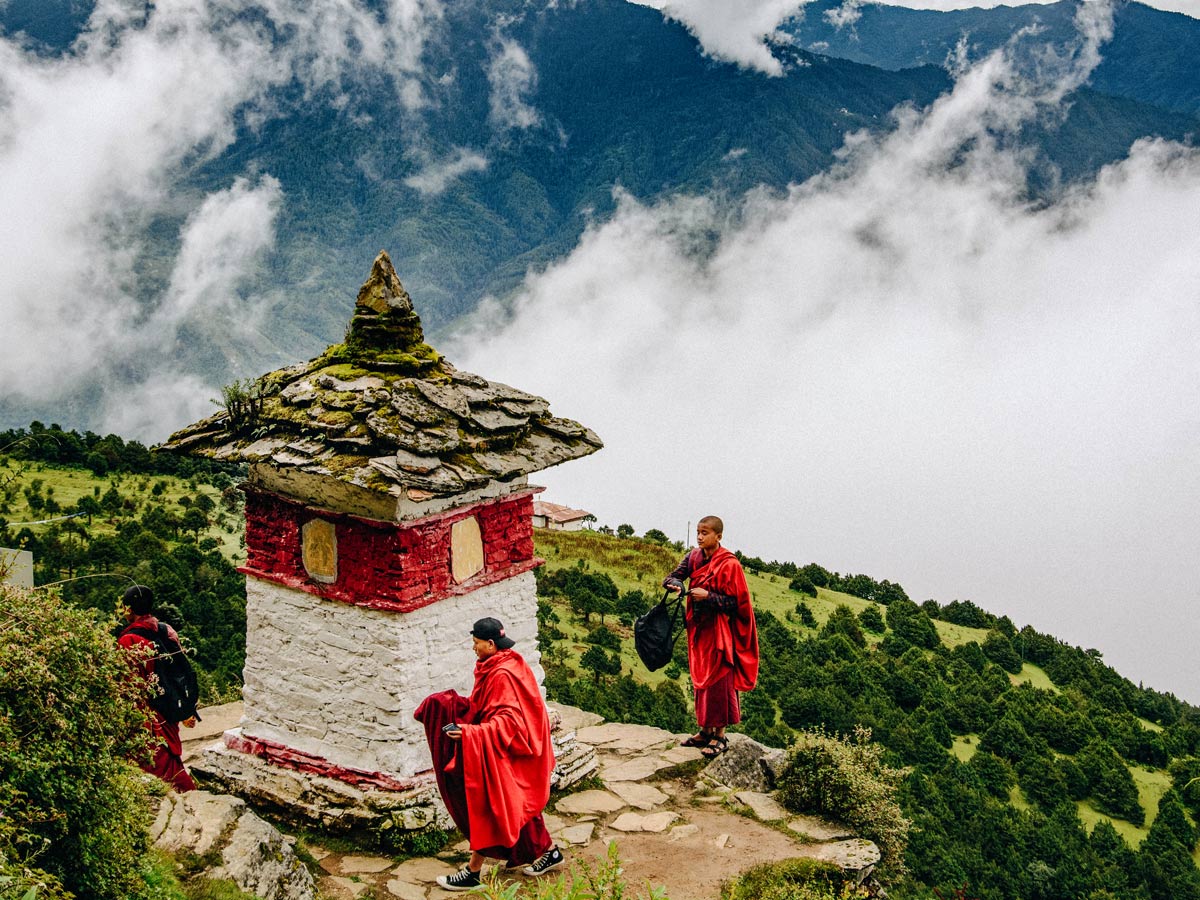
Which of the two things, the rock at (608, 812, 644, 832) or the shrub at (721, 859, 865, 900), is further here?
the rock at (608, 812, 644, 832)

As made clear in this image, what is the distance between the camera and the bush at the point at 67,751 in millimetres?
4512

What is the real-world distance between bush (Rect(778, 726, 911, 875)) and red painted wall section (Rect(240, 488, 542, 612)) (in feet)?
8.83

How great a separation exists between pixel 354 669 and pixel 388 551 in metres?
0.96

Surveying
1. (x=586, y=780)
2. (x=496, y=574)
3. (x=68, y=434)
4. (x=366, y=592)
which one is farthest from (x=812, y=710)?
(x=68, y=434)

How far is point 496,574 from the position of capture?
8.20 meters

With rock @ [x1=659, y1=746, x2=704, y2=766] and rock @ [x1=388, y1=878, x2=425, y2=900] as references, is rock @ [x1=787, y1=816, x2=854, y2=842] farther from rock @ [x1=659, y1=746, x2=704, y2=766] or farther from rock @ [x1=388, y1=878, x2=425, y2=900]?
rock @ [x1=388, y1=878, x2=425, y2=900]

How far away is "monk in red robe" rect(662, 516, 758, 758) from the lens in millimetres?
8672

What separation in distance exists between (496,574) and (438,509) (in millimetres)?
847

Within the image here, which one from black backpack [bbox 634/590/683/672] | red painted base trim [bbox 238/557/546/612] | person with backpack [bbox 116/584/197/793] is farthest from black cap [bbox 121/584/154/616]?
black backpack [bbox 634/590/683/672]

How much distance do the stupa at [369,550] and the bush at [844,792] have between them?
2.30 m

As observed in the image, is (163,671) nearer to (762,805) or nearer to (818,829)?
(762,805)

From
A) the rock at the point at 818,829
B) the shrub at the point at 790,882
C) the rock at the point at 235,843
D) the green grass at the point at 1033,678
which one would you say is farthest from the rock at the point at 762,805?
the green grass at the point at 1033,678

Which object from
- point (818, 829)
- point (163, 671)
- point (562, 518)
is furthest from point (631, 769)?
point (562, 518)

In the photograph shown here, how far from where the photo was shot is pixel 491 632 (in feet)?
21.4
